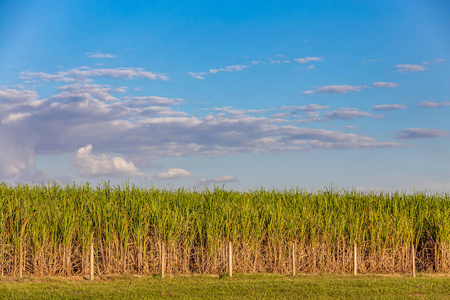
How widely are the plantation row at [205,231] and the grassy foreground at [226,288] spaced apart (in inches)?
37.5

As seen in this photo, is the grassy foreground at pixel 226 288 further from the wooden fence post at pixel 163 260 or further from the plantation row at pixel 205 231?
the plantation row at pixel 205 231

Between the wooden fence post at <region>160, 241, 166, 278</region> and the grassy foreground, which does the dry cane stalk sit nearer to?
the wooden fence post at <region>160, 241, 166, 278</region>

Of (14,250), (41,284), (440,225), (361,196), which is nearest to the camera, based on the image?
(41,284)

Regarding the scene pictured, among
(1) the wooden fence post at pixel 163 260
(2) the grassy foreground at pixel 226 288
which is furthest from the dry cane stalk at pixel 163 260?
(2) the grassy foreground at pixel 226 288

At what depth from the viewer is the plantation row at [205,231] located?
16281 mm

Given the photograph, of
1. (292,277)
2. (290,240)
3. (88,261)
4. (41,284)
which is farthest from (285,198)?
(41,284)

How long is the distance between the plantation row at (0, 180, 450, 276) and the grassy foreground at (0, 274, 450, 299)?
0.95 meters

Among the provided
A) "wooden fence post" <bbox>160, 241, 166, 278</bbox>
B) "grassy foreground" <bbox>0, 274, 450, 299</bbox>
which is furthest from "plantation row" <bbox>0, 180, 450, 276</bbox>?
"grassy foreground" <bbox>0, 274, 450, 299</bbox>

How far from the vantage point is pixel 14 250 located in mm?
16172

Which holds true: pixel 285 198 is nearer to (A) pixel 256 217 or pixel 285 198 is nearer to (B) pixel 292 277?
(A) pixel 256 217

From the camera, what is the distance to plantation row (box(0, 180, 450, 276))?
53.4 ft

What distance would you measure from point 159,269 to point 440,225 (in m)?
11.0

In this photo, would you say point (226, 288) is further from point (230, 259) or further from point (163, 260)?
point (163, 260)

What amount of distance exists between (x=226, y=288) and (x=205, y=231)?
122 inches
